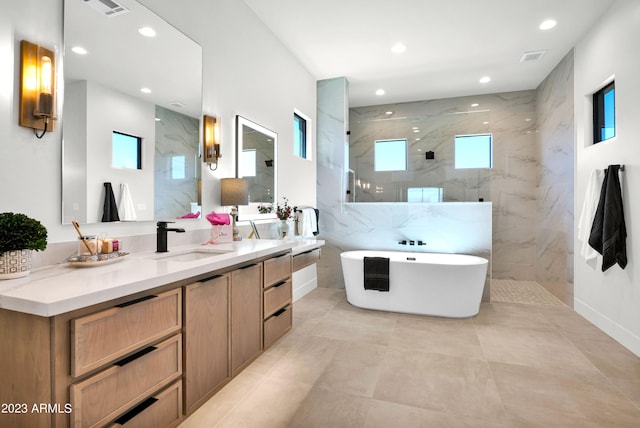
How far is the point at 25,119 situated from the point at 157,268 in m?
0.89

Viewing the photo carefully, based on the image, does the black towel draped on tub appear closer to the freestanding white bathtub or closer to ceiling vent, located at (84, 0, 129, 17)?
the freestanding white bathtub

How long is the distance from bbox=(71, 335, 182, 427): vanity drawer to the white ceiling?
9.90ft

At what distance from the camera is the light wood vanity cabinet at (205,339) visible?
5.60ft

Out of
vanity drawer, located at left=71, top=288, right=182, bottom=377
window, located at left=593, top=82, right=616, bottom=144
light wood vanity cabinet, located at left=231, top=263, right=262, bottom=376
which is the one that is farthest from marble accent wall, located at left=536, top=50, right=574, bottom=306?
vanity drawer, located at left=71, top=288, right=182, bottom=377

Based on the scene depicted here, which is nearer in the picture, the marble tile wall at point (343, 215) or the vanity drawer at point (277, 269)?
the vanity drawer at point (277, 269)

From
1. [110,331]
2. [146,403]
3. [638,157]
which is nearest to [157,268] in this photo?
[110,331]

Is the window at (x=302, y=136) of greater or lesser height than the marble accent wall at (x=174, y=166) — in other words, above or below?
above

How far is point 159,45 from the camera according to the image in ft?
7.25

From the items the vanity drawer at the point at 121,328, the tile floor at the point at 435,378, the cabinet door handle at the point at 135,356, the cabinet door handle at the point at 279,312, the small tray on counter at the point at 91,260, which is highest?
the small tray on counter at the point at 91,260

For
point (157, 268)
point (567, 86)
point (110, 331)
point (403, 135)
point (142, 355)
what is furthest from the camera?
point (403, 135)

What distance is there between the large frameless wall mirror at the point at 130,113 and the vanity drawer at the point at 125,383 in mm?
820

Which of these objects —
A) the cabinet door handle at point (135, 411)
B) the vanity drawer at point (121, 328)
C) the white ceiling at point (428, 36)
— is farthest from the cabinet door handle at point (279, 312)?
the white ceiling at point (428, 36)

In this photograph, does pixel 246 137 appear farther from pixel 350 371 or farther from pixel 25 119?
pixel 350 371

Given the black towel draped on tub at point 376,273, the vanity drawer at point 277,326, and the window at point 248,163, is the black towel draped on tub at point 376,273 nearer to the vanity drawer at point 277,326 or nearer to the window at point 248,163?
the vanity drawer at point 277,326
